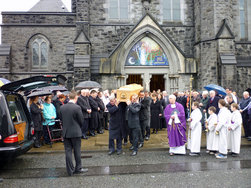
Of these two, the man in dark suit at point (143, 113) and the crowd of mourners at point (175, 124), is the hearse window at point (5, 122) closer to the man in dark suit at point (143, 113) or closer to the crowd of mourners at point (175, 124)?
the crowd of mourners at point (175, 124)

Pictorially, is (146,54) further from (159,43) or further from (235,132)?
(235,132)

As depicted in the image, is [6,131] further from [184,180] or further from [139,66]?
[139,66]

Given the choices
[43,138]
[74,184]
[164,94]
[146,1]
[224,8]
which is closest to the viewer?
[74,184]

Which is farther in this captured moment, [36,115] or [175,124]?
[36,115]

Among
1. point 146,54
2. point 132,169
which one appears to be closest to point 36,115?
point 132,169

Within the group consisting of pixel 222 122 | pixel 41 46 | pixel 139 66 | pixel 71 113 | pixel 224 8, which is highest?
pixel 224 8

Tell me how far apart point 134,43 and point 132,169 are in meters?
11.6

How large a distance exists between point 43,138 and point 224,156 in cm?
607

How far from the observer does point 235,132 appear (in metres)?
7.31

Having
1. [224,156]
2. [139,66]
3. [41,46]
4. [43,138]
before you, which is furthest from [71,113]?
[41,46]

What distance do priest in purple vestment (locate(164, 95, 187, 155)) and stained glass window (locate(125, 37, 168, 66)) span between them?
9448mm

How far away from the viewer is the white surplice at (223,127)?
699 centimetres

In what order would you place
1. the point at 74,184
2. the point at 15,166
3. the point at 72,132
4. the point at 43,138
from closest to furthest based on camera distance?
the point at 74,184, the point at 72,132, the point at 15,166, the point at 43,138

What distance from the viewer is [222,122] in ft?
23.1
